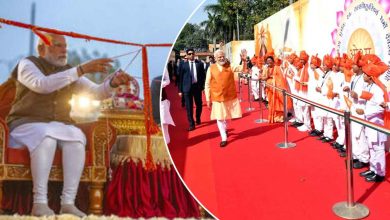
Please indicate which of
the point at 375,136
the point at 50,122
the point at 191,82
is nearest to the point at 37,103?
the point at 50,122

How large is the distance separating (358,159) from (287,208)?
4.55 ft

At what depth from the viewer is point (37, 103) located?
2041 mm

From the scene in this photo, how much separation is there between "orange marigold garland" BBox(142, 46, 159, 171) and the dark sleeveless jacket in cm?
41

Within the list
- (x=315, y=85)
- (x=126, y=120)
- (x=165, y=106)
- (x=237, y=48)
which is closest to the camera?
(x=126, y=120)

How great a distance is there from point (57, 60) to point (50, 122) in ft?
1.15

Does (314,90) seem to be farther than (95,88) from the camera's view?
Yes

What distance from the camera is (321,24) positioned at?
11.1 feet

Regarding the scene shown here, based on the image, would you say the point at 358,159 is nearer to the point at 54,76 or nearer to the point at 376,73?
the point at 376,73

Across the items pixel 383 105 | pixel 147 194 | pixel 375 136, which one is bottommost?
pixel 147 194

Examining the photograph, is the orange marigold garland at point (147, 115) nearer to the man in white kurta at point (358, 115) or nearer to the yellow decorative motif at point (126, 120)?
the yellow decorative motif at point (126, 120)

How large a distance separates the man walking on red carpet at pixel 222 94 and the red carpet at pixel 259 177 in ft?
0.33

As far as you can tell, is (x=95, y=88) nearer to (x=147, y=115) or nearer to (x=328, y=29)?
(x=147, y=115)

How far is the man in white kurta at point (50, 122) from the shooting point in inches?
79.7

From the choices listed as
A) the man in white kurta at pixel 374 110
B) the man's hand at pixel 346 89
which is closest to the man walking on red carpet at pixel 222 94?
the man's hand at pixel 346 89
